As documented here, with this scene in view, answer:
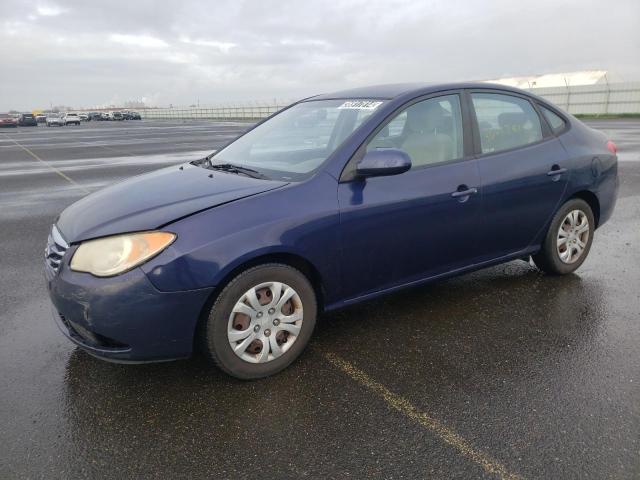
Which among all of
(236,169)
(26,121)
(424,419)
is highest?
(26,121)

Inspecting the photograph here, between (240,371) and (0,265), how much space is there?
11.8ft

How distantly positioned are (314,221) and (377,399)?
105 centimetres

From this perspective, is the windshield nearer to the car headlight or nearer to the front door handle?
the front door handle

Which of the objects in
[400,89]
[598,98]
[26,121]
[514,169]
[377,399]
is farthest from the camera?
[26,121]

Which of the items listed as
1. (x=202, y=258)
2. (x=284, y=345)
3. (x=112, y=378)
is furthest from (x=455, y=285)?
(x=112, y=378)

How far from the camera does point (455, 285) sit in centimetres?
448

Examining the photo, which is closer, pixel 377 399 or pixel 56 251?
pixel 377 399

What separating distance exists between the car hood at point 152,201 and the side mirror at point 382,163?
1.62ft

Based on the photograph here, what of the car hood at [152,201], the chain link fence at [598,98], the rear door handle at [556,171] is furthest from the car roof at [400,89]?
the chain link fence at [598,98]

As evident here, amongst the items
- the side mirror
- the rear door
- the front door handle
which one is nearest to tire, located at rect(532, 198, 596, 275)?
the rear door

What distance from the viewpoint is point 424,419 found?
8.59 feet

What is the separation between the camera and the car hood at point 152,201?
2.80 meters

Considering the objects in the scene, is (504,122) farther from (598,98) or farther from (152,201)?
(598,98)

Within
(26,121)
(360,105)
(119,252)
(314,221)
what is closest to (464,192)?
(360,105)
